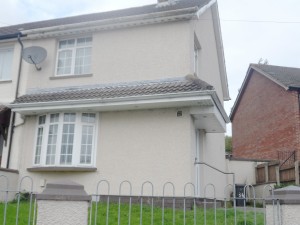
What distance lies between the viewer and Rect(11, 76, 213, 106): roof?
37.2 feet

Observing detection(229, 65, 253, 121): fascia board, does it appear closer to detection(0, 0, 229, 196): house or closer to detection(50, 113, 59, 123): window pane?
detection(0, 0, 229, 196): house

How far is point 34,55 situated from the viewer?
13.7 m

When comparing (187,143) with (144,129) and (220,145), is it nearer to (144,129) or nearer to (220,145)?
(144,129)

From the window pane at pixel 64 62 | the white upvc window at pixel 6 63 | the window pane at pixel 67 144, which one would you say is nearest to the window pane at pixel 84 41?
the window pane at pixel 64 62

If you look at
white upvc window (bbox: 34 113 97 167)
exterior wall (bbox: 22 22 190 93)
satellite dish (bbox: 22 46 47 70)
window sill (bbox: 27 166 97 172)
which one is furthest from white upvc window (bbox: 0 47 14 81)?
window sill (bbox: 27 166 97 172)

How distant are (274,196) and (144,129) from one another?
6651mm

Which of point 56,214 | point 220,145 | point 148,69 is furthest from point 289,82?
point 56,214

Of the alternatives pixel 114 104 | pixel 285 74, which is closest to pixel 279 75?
pixel 285 74

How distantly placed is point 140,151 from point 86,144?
1.82 m

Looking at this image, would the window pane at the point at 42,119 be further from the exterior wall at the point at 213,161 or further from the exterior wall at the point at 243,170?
the exterior wall at the point at 243,170

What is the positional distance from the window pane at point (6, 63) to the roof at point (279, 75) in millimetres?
13159

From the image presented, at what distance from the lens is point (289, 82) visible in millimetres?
20781

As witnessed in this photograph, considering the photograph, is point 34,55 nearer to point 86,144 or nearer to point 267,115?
point 86,144

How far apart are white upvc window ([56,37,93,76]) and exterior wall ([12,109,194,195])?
7.36 feet
